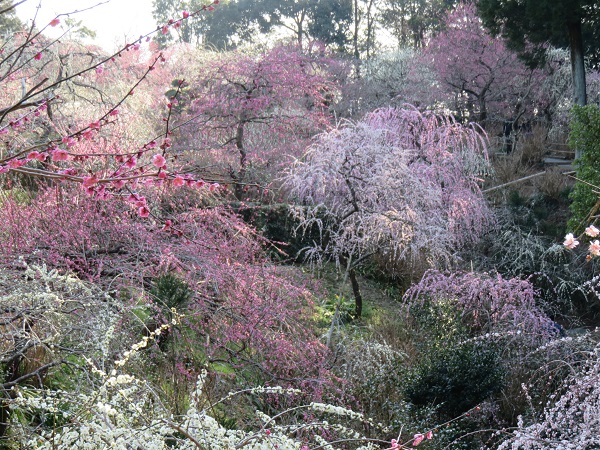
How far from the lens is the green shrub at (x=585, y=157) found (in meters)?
9.08

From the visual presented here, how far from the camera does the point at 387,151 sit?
7.77 m

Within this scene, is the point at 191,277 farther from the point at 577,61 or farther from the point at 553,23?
the point at 577,61

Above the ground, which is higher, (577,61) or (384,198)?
(577,61)

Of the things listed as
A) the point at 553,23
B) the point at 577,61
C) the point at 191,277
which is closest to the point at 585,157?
the point at 553,23

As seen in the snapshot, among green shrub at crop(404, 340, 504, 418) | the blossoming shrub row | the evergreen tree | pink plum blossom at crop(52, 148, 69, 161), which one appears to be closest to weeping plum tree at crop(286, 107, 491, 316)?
the blossoming shrub row

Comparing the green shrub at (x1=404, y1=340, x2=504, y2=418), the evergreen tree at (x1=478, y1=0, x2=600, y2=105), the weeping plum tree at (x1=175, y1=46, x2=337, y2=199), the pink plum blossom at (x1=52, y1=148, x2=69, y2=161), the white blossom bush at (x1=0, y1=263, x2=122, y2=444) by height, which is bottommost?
the green shrub at (x1=404, y1=340, x2=504, y2=418)

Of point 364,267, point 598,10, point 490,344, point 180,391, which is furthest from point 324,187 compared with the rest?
point 598,10

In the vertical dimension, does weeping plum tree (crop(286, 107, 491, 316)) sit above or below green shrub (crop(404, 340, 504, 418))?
above

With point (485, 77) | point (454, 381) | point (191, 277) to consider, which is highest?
point (485, 77)

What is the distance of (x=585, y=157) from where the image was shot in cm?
937

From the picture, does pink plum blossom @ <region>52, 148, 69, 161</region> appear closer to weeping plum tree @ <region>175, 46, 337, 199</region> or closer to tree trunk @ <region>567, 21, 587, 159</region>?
weeping plum tree @ <region>175, 46, 337, 199</region>

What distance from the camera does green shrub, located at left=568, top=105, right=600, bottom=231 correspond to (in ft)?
29.8

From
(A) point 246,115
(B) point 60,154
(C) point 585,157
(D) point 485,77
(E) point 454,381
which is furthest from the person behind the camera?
(D) point 485,77

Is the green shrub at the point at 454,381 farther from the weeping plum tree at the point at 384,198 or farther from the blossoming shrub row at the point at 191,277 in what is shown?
the weeping plum tree at the point at 384,198
